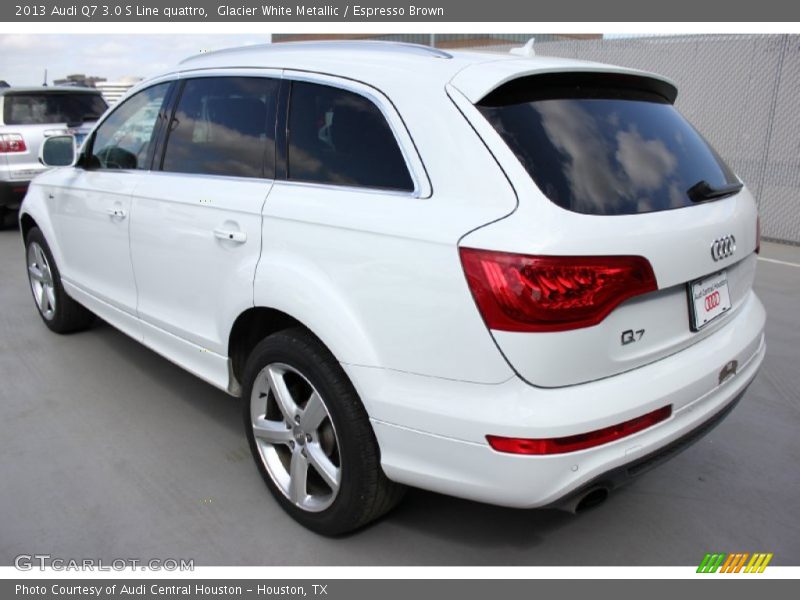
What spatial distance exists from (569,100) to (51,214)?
12.2ft

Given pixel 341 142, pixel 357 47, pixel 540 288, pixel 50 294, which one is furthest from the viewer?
pixel 50 294

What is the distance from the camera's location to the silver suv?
28.8 feet

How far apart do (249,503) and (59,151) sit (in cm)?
286

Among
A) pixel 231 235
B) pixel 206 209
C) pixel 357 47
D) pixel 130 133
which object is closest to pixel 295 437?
pixel 231 235

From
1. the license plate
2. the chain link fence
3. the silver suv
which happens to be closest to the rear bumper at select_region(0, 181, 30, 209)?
the silver suv

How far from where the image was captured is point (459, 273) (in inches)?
77.6

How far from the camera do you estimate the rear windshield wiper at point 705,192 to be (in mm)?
2389

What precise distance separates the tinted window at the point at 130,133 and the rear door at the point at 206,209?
0.24m

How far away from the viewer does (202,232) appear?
9.63 ft

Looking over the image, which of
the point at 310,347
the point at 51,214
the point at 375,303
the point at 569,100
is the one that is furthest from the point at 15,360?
the point at 569,100

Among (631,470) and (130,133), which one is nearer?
(631,470)

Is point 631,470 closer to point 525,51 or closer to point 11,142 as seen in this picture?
point 525,51

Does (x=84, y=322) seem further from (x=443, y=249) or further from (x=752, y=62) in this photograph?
(x=752, y=62)

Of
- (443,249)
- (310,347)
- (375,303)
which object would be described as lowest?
(310,347)
